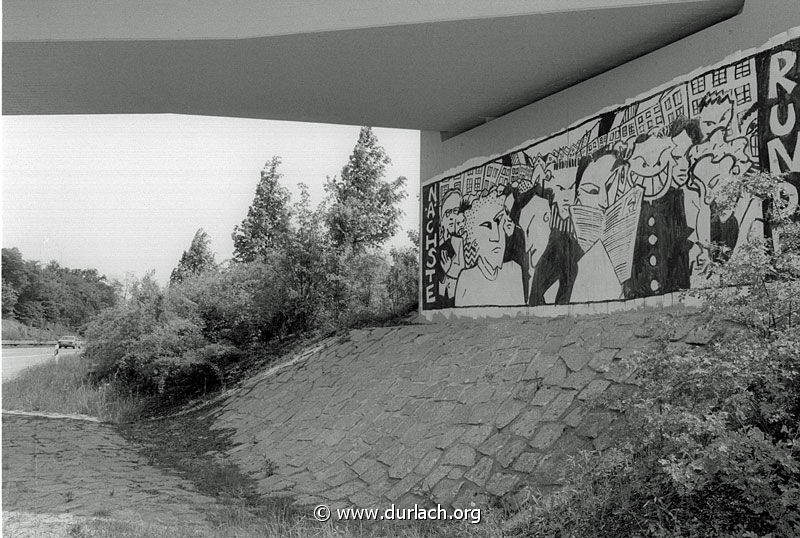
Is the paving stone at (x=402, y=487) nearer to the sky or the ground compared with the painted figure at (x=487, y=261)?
nearer to the ground

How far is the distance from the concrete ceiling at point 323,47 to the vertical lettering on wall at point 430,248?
91.8 inches

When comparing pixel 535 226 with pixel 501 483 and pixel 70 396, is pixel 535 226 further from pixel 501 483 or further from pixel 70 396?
pixel 70 396

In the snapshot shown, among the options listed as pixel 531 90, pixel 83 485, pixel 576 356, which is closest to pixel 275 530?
pixel 83 485

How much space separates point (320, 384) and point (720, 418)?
7949mm

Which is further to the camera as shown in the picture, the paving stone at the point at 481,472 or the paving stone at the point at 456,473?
the paving stone at the point at 456,473

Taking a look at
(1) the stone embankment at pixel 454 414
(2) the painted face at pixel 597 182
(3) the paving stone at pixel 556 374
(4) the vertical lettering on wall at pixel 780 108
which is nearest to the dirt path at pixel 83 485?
(1) the stone embankment at pixel 454 414

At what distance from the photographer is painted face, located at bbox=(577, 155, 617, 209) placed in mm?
7633

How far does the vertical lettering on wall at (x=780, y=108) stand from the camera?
5.62 m

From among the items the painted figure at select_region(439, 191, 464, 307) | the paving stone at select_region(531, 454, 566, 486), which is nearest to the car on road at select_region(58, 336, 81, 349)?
the painted figure at select_region(439, 191, 464, 307)

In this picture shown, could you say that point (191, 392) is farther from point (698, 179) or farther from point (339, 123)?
point (698, 179)

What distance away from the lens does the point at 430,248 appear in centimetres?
1134

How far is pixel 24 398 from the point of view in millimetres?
13656

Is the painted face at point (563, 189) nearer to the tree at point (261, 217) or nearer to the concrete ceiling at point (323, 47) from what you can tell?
the concrete ceiling at point (323, 47)

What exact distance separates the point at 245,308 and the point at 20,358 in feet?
40.6
